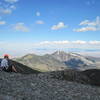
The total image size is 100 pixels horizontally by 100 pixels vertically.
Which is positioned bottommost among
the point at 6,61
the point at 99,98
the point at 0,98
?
the point at 99,98

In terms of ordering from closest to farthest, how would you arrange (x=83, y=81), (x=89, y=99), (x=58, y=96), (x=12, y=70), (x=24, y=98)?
(x=24, y=98) < (x=58, y=96) < (x=89, y=99) < (x=12, y=70) < (x=83, y=81)

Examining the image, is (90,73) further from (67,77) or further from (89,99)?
(89,99)

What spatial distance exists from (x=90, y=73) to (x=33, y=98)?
33119mm

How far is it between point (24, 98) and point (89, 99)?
9.93 metres

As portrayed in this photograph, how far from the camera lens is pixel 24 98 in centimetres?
1867

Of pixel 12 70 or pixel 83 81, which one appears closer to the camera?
pixel 12 70

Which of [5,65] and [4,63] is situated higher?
[4,63]

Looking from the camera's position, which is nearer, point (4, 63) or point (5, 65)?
point (4, 63)

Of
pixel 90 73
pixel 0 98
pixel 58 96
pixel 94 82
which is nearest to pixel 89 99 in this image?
pixel 58 96

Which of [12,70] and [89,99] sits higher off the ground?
[12,70]

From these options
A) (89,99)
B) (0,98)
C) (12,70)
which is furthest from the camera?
(12,70)

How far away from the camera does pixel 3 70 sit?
36688mm

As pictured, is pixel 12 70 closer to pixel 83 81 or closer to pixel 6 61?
pixel 6 61

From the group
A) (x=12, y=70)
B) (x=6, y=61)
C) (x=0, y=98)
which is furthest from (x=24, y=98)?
(x=12, y=70)
